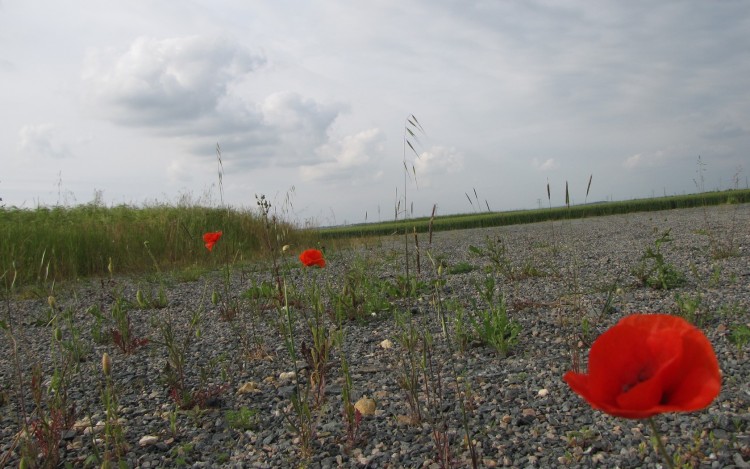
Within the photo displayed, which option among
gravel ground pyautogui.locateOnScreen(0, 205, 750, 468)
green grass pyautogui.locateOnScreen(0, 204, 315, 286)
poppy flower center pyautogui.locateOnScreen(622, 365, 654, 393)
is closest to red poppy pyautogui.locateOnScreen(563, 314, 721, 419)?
poppy flower center pyautogui.locateOnScreen(622, 365, 654, 393)

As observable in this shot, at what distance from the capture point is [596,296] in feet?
13.1

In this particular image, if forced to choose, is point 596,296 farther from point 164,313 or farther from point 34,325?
point 34,325

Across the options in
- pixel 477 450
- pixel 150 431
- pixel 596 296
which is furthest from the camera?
pixel 596 296

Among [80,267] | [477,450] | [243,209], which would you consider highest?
[243,209]

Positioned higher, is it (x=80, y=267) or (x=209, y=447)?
(x=80, y=267)

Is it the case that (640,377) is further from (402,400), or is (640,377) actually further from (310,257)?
(310,257)

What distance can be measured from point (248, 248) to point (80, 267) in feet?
10.6

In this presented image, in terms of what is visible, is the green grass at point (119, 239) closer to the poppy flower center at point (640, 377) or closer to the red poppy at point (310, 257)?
the red poppy at point (310, 257)

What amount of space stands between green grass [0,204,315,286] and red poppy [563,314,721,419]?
6.34 m

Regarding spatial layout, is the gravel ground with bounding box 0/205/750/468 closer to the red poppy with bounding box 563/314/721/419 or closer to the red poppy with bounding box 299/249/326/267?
the red poppy with bounding box 299/249/326/267

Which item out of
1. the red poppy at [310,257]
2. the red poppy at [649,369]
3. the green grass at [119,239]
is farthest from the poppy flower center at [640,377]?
the green grass at [119,239]

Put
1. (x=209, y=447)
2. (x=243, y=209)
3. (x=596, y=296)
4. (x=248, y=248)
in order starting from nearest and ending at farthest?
(x=209, y=447) → (x=596, y=296) → (x=248, y=248) → (x=243, y=209)

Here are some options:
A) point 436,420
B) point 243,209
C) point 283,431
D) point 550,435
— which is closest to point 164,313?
point 283,431

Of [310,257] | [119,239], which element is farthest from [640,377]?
[119,239]
